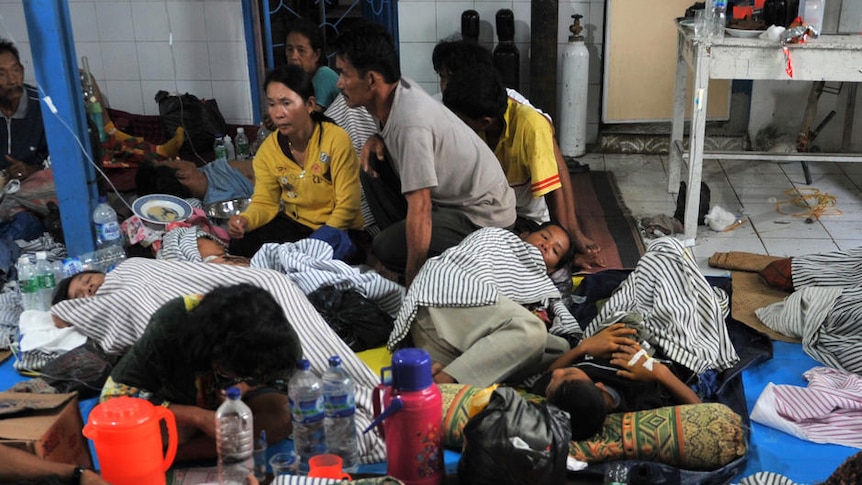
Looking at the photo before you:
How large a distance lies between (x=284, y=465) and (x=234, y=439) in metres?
0.14

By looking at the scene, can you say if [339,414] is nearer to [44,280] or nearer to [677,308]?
[677,308]

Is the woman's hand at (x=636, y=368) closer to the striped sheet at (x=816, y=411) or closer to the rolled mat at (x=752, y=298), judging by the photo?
the striped sheet at (x=816, y=411)

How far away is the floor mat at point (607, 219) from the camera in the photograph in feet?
13.8

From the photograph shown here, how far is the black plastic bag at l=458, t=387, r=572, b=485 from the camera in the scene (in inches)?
80.5

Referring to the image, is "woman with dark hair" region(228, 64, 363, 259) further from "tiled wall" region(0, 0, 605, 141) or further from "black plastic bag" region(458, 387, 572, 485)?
"tiled wall" region(0, 0, 605, 141)

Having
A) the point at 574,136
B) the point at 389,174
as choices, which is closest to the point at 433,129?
the point at 389,174

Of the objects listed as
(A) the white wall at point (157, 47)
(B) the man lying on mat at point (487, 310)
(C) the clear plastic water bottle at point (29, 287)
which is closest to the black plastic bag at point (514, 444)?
(B) the man lying on mat at point (487, 310)

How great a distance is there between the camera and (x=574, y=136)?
5883 millimetres

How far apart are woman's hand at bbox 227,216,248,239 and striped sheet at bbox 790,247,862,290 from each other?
2.33 m

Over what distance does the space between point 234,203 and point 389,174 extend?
1.17 metres

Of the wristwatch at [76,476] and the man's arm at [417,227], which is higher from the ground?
the man's arm at [417,227]

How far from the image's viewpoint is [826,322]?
3129 millimetres

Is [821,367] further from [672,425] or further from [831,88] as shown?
[831,88]

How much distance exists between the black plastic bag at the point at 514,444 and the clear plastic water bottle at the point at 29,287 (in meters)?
2.07
